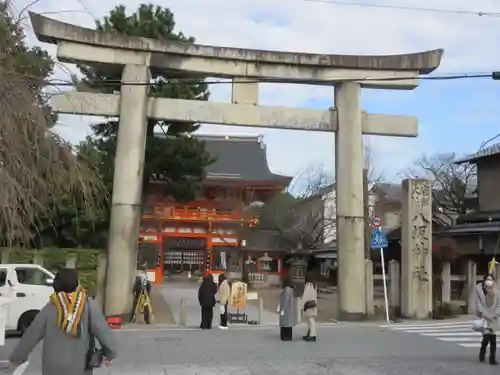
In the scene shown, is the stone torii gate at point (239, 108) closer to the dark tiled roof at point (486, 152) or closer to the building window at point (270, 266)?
the dark tiled roof at point (486, 152)

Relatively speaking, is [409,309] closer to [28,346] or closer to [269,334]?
[269,334]

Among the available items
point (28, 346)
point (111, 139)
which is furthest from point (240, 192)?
point (28, 346)

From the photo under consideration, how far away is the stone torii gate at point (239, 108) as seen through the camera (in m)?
17.1

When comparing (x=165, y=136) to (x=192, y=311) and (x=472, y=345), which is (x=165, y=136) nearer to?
(x=192, y=311)

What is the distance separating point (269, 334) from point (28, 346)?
35.6 feet

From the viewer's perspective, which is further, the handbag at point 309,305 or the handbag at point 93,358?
the handbag at point 309,305

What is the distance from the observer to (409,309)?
1878 centimetres

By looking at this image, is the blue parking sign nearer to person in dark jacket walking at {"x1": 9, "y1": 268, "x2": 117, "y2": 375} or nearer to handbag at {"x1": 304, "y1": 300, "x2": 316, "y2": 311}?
handbag at {"x1": 304, "y1": 300, "x2": 316, "y2": 311}

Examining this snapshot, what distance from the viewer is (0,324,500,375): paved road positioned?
976cm

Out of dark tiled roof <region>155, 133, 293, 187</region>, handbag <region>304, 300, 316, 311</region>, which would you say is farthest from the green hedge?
dark tiled roof <region>155, 133, 293, 187</region>

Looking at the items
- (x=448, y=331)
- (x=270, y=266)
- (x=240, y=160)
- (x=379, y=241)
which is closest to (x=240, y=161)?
(x=240, y=160)

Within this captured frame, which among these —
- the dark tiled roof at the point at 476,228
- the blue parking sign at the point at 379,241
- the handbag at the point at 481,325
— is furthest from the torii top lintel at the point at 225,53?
the handbag at the point at 481,325

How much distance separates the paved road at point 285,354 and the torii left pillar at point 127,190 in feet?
5.95

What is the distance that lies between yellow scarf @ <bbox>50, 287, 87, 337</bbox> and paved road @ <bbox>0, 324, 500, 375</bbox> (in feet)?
15.5
